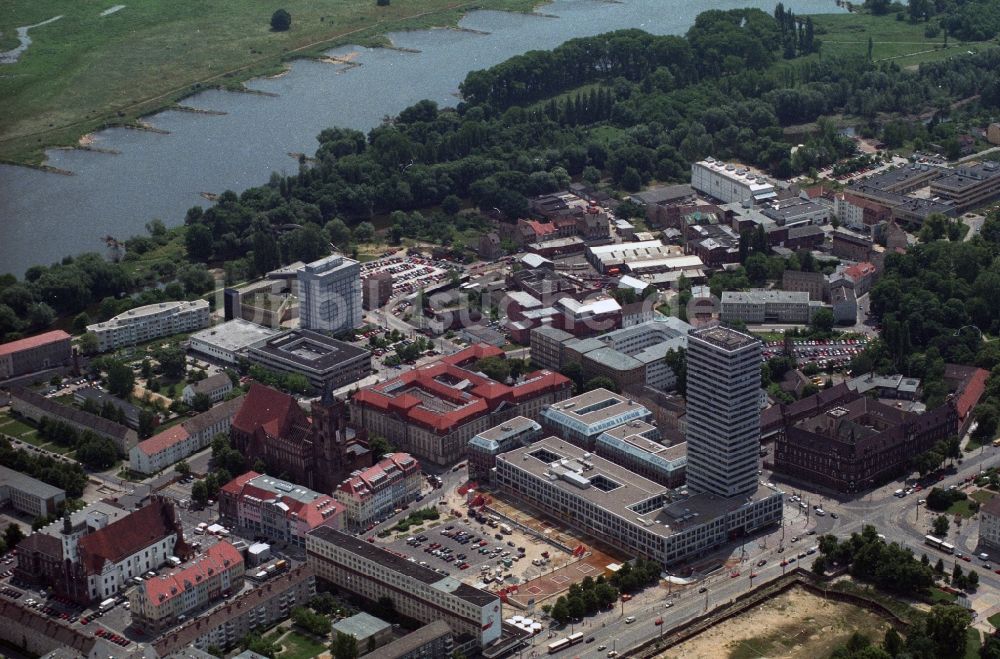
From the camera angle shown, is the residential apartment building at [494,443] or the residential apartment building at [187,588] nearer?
the residential apartment building at [187,588]

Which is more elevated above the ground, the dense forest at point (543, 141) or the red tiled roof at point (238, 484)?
the dense forest at point (543, 141)

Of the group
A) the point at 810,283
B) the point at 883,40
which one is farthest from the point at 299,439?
the point at 883,40

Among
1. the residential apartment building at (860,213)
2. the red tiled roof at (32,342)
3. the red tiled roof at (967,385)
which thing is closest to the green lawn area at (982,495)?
the red tiled roof at (967,385)

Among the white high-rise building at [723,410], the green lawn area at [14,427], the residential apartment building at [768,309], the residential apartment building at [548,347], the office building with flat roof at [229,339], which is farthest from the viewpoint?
the residential apartment building at [768,309]

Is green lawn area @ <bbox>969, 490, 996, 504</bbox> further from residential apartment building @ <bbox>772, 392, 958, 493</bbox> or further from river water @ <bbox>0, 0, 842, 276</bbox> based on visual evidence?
river water @ <bbox>0, 0, 842, 276</bbox>

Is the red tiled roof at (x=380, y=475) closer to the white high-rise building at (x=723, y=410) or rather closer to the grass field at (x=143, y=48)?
the white high-rise building at (x=723, y=410)

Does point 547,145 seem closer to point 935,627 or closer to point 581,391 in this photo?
point 581,391

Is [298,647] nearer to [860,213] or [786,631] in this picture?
[786,631]
